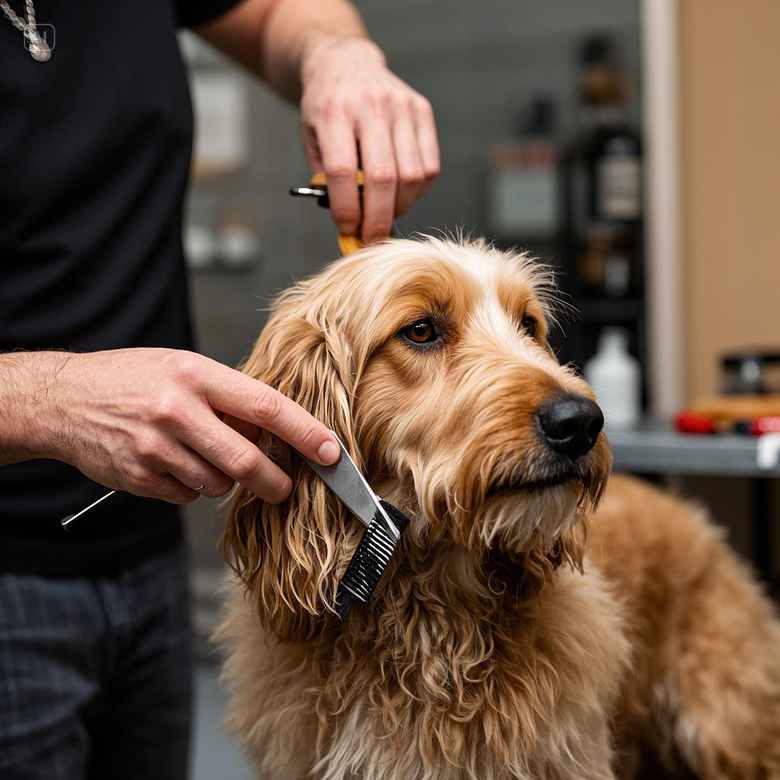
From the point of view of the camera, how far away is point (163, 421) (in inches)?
29.4

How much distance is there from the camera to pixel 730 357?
270 centimetres

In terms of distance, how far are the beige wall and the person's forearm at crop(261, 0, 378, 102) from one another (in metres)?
2.22

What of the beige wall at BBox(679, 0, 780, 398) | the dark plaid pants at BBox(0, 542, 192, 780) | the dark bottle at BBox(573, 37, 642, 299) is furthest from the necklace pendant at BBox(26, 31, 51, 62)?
the beige wall at BBox(679, 0, 780, 398)

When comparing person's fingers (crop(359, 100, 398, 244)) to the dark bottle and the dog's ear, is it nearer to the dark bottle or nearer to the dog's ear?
the dog's ear

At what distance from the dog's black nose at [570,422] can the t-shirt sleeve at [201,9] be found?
0.93m

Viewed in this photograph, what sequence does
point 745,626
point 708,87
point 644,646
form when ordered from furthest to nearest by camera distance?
point 708,87 < point 745,626 < point 644,646

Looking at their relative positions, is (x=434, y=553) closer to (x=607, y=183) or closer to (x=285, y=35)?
(x=285, y=35)

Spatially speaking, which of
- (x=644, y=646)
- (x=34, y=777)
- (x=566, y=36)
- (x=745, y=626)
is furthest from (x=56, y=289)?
(x=566, y=36)

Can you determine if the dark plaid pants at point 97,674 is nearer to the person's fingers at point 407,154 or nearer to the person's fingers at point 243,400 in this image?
the person's fingers at point 243,400

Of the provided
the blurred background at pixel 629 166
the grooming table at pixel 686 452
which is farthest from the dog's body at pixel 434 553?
the blurred background at pixel 629 166

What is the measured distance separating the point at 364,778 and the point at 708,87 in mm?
2957

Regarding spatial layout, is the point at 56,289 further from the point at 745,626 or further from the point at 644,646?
the point at 745,626

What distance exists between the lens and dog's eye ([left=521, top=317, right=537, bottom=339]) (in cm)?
117

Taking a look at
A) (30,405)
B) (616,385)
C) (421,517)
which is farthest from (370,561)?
(616,385)
